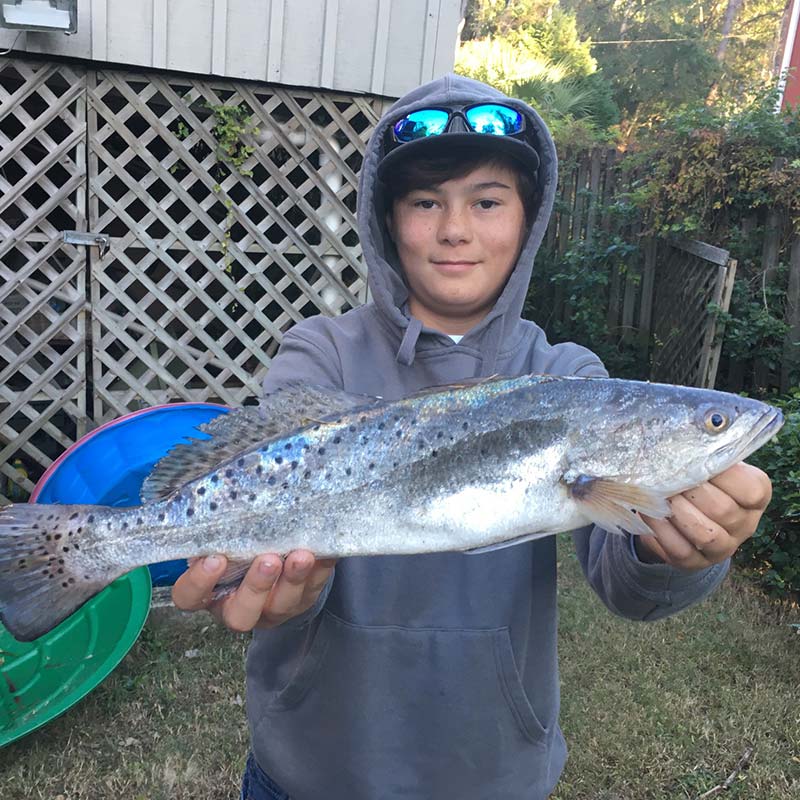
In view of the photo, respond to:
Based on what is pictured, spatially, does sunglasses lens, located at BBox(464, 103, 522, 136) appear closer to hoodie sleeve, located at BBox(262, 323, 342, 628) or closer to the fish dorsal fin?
hoodie sleeve, located at BBox(262, 323, 342, 628)

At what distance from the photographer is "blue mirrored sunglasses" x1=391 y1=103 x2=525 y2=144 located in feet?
8.09

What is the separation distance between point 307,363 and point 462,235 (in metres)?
0.66

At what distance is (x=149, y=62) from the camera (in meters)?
5.86

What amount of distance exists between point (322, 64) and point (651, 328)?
16.4 feet

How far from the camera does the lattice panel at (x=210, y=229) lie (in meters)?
6.18

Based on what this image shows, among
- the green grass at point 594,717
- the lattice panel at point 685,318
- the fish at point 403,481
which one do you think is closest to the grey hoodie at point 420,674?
the fish at point 403,481

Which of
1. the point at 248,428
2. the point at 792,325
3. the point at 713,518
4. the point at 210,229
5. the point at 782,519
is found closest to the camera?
the point at 713,518

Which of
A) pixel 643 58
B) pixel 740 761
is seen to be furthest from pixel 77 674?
pixel 643 58

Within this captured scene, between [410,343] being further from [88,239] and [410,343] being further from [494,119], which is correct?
[88,239]

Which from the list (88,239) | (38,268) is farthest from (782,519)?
(38,268)

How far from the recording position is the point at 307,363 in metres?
2.40

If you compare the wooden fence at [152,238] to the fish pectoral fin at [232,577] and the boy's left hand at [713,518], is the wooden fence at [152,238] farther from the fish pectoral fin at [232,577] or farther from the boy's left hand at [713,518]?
the boy's left hand at [713,518]

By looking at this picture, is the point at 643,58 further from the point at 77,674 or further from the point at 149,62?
the point at 77,674

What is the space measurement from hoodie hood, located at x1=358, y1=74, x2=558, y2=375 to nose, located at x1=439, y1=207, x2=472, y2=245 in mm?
308
